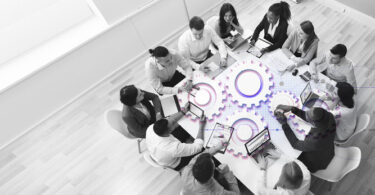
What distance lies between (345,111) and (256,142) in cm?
93

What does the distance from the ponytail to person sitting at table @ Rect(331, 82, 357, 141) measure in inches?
46.4

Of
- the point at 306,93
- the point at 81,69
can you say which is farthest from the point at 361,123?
the point at 81,69

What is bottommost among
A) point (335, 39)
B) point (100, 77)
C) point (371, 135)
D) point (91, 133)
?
point (371, 135)

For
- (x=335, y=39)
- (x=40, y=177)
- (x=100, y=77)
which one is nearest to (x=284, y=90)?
(x=335, y=39)

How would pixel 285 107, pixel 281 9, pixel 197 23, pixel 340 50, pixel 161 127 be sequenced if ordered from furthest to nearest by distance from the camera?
pixel 281 9 < pixel 197 23 < pixel 340 50 < pixel 285 107 < pixel 161 127

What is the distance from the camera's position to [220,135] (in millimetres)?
2170

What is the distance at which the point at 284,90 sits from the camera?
7.67ft

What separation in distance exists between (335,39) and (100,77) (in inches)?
169

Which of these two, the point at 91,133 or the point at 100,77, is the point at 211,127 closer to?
the point at 91,133

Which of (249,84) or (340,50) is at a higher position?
(340,50)

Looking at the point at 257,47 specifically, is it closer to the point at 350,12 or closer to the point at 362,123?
the point at 362,123

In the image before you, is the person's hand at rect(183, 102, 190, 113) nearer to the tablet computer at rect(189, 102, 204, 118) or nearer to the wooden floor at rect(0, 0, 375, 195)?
the tablet computer at rect(189, 102, 204, 118)

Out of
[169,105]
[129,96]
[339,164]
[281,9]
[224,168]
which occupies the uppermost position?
[129,96]

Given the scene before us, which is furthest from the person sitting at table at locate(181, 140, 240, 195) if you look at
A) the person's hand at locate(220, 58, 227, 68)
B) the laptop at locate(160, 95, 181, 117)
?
the person's hand at locate(220, 58, 227, 68)
